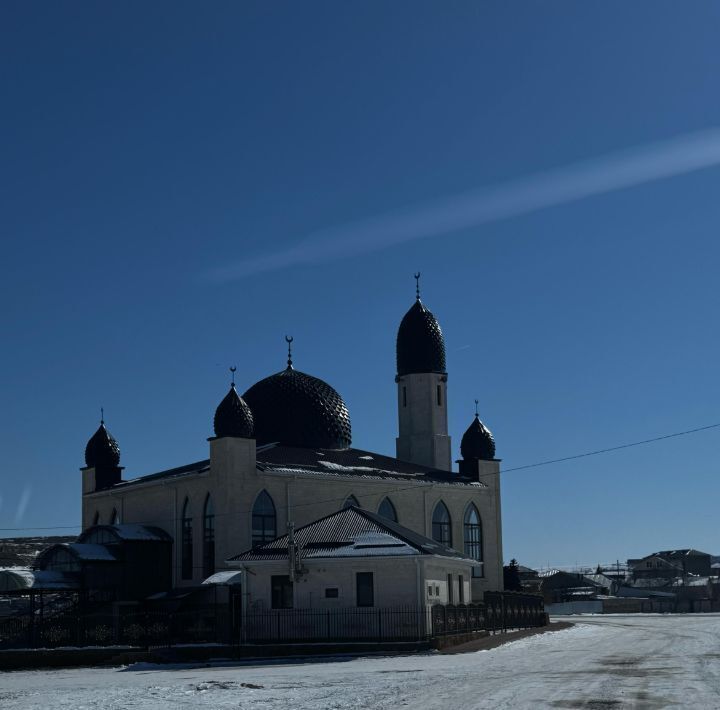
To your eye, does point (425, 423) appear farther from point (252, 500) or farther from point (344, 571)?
point (344, 571)

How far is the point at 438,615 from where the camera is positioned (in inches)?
1575

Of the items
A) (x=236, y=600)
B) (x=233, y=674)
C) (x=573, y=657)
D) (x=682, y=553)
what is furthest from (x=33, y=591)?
(x=682, y=553)

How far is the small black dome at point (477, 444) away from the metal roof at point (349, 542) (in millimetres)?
18484

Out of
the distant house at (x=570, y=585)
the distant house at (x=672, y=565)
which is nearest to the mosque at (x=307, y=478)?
the distant house at (x=570, y=585)

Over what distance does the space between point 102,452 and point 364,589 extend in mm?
25616

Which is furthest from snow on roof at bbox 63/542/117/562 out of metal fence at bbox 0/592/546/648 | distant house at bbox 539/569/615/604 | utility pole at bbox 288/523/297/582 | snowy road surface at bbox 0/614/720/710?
distant house at bbox 539/569/615/604

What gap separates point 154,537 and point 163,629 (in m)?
10.4

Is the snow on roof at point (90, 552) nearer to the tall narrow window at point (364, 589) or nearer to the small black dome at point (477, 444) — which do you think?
the tall narrow window at point (364, 589)

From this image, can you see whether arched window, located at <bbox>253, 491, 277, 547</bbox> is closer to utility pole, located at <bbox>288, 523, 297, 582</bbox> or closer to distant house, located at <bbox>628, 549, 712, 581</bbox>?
utility pole, located at <bbox>288, 523, 297, 582</bbox>

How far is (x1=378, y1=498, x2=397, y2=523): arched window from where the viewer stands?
5612 centimetres

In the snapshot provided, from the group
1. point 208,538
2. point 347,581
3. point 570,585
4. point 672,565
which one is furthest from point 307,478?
point 672,565

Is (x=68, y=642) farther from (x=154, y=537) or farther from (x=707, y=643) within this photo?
(x=707, y=643)

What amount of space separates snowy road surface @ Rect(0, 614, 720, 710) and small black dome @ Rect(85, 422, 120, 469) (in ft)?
93.8

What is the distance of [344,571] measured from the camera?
40750mm
